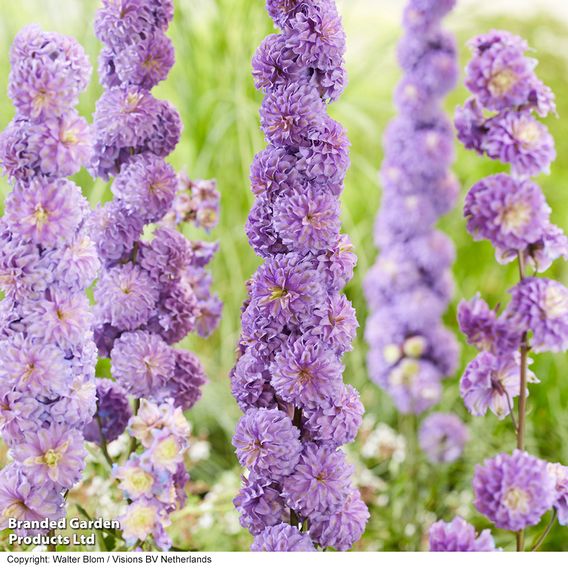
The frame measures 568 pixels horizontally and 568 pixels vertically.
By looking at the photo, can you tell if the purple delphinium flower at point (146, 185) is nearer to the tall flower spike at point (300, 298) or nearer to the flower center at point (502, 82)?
the tall flower spike at point (300, 298)

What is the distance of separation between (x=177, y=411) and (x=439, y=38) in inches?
40.2

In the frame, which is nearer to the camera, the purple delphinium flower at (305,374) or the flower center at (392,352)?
the purple delphinium flower at (305,374)

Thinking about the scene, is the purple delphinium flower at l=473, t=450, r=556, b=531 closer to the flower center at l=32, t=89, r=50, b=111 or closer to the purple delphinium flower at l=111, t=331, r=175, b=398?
the purple delphinium flower at l=111, t=331, r=175, b=398

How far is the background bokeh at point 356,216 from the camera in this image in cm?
184

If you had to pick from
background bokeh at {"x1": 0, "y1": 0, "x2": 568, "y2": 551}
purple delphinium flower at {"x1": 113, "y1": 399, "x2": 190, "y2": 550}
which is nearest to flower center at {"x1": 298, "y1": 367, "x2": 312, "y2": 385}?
purple delphinium flower at {"x1": 113, "y1": 399, "x2": 190, "y2": 550}

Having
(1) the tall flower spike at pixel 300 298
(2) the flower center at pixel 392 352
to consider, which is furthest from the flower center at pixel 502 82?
(2) the flower center at pixel 392 352

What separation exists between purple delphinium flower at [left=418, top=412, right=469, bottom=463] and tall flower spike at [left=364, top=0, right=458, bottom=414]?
0.10m

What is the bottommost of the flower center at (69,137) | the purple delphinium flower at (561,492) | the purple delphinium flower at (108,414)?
the purple delphinium flower at (561,492)

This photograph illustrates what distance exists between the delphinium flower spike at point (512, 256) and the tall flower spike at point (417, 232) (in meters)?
0.67

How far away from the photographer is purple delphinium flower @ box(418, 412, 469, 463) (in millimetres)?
1790

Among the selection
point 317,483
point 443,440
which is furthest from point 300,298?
point 443,440

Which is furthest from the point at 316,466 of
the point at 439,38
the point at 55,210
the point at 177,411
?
the point at 439,38

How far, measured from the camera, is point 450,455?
1782 mm

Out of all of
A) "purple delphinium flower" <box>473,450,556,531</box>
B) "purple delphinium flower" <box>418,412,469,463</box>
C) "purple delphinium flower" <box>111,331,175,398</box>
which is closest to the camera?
"purple delphinium flower" <box>473,450,556,531</box>
